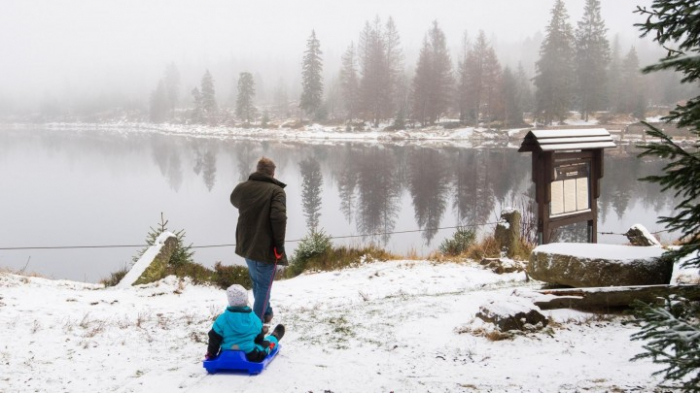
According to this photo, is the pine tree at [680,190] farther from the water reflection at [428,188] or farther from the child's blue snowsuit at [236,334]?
the water reflection at [428,188]

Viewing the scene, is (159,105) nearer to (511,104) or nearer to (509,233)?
(511,104)

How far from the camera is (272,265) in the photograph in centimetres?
562

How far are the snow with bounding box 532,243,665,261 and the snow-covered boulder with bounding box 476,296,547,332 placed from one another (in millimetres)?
1408

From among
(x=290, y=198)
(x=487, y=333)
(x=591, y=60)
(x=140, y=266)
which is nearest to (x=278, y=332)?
(x=487, y=333)

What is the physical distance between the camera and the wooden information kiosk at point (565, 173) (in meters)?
9.91

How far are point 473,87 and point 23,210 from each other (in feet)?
166

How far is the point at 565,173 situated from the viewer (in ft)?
33.7

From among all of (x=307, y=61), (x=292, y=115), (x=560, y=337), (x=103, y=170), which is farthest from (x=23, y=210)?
(x=292, y=115)

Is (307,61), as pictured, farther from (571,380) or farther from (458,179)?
(571,380)

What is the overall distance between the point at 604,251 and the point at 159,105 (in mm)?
111829

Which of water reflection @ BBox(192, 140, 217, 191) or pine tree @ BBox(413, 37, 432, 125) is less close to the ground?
pine tree @ BBox(413, 37, 432, 125)

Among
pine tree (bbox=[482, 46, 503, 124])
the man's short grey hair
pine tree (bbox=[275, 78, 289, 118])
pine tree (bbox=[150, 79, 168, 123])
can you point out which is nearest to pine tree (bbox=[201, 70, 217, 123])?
pine tree (bbox=[275, 78, 289, 118])

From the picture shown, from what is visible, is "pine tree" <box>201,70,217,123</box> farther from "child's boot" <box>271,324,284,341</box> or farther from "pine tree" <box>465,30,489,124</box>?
"child's boot" <box>271,324,284,341</box>

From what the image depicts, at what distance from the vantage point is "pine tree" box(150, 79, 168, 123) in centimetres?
10688
